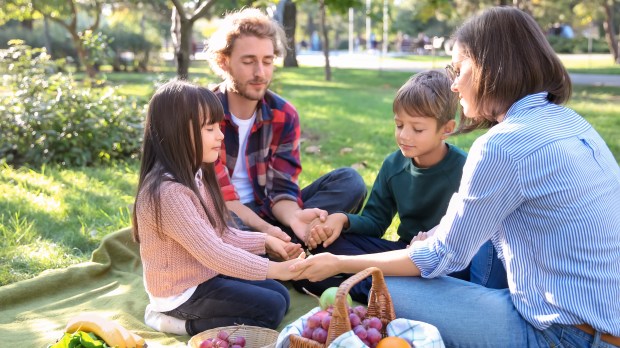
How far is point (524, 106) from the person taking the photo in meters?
2.44

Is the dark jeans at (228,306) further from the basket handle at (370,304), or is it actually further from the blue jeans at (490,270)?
the blue jeans at (490,270)

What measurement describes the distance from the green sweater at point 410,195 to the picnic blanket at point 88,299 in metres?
0.52

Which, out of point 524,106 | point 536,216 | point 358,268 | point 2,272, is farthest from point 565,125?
point 2,272

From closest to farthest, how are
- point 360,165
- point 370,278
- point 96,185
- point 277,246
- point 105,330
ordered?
point 105,330 < point 277,246 < point 370,278 < point 96,185 < point 360,165

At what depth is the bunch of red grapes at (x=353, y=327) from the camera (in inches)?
92.8

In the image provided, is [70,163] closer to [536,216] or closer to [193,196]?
[193,196]

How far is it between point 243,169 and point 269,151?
0.59 ft

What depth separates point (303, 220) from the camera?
12.7 feet

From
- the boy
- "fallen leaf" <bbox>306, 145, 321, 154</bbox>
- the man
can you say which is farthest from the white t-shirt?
"fallen leaf" <bbox>306, 145, 321, 154</bbox>

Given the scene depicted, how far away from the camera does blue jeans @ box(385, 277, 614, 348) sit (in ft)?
7.75

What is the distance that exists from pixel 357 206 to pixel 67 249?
71.6 inches

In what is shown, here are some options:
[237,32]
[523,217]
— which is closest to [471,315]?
[523,217]

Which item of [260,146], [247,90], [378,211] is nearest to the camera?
[378,211]

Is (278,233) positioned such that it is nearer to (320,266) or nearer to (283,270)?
(283,270)
